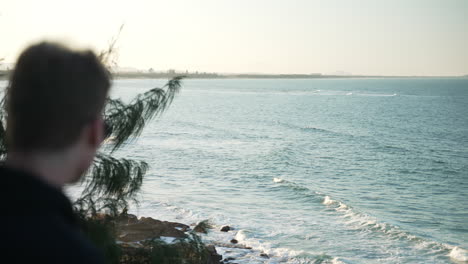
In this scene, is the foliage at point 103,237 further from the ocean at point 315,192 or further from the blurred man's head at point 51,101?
the blurred man's head at point 51,101

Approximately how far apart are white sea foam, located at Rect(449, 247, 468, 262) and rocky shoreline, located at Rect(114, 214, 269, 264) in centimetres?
717

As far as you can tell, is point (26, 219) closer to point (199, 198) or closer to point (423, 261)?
point (423, 261)

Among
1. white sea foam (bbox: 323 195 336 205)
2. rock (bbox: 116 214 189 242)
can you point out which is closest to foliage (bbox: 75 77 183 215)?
rock (bbox: 116 214 189 242)

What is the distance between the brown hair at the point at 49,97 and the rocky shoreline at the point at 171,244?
5.90 m

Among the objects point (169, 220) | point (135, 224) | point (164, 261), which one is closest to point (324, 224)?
point (169, 220)

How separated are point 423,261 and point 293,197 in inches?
364

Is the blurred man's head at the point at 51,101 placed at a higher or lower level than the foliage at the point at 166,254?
higher

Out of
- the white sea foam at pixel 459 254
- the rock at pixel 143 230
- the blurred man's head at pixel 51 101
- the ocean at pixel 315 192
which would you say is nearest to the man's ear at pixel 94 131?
the blurred man's head at pixel 51 101

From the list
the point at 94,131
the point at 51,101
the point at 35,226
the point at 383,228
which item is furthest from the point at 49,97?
the point at 383,228

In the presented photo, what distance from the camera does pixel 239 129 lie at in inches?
2213

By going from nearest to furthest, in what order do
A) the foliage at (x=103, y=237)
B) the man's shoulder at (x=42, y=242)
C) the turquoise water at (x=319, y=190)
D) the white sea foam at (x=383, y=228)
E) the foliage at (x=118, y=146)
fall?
the man's shoulder at (x=42, y=242) → the foliage at (x=103, y=237) → the foliage at (x=118, y=146) → the white sea foam at (x=383, y=228) → the turquoise water at (x=319, y=190)

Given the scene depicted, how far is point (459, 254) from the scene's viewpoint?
17.6m

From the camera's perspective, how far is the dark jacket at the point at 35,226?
92cm

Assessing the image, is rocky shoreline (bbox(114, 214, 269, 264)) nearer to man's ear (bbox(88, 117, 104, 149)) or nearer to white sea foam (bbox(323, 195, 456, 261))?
man's ear (bbox(88, 117, 104, 149))
